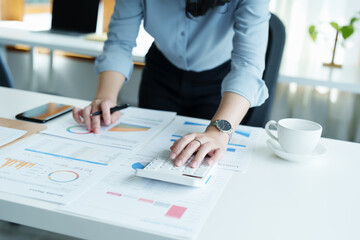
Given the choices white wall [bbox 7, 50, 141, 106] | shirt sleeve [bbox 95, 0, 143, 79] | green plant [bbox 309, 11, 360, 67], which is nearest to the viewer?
shirt sleeve [bbox 95, 0, 143, 79]

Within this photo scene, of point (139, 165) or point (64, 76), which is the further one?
point (64, 76)

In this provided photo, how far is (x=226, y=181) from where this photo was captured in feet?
2.88

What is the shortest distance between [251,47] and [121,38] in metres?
0.43

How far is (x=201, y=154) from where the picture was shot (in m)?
0.91

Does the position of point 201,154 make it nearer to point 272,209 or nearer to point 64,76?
point 272,209

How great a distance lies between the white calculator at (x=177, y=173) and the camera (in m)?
0.83

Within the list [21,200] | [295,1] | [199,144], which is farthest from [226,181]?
[295,1]

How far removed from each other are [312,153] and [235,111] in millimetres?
219

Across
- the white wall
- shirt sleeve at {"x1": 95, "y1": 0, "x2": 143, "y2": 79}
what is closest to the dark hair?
shirt sleeve at {"x1": 95, "y1": 0, "x2": 143, "y2": 79}

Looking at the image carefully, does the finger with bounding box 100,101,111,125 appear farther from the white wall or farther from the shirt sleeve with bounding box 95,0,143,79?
the white wall

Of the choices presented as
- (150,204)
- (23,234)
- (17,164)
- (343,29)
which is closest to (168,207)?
(150,204)

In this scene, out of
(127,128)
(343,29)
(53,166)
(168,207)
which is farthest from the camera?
(343,29)

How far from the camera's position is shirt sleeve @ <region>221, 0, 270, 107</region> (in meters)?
1.19

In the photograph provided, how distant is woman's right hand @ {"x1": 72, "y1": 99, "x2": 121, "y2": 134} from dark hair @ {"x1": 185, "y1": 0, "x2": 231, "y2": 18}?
0.36 meters
